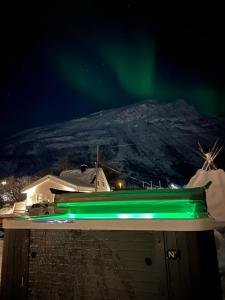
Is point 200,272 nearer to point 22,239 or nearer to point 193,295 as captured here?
point 193,295

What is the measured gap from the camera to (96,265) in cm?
285

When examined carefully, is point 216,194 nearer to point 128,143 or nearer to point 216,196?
point 216,196

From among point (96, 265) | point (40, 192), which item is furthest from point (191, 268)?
point (40, 192)

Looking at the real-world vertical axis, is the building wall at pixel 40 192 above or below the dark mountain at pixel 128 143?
below

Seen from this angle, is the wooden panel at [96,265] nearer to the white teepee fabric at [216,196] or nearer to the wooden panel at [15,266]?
the wooden panel at [15,266]

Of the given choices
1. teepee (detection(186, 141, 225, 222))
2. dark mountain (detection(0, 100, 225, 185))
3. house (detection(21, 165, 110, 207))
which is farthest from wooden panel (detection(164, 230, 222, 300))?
dark mountain (detection(0, 100, 225, 185))

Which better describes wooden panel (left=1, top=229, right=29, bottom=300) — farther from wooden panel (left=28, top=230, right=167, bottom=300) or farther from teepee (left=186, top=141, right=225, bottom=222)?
teepee (left=186, top=141, right=225, bottom=222)

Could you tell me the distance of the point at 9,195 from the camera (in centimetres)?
3894

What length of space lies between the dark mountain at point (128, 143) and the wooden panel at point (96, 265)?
57.0m

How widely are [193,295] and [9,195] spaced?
1595 inches

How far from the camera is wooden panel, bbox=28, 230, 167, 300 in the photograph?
103 inches

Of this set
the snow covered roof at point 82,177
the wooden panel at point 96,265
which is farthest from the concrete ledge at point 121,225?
the snow covered roof at point 82,177

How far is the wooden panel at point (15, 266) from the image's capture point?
124 inches

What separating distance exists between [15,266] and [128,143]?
8201cm
